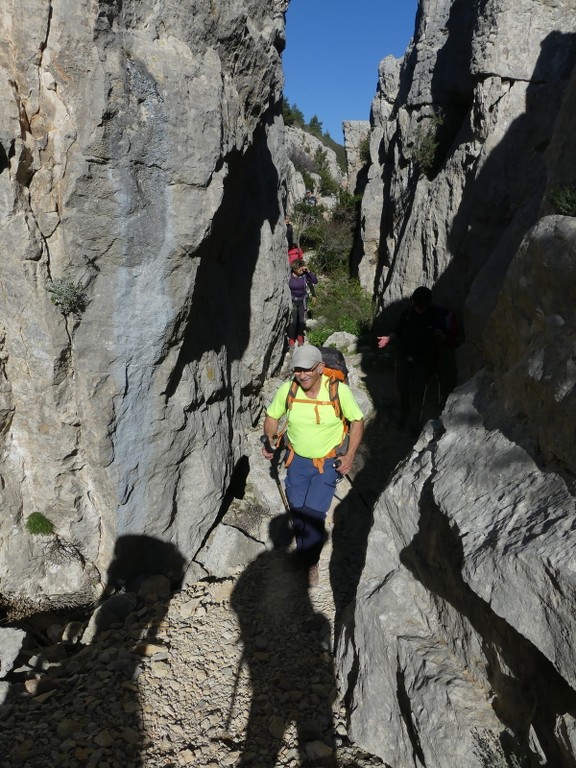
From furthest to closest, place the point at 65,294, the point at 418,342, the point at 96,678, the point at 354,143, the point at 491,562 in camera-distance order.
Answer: the point at 354,143, the point at 418,342, the point at 65,294, the point at 96,678, the point at 491,562

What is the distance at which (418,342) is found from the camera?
6656mm

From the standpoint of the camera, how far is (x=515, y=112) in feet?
25.8

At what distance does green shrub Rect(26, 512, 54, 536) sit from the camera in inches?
205

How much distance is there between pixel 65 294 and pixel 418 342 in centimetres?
441

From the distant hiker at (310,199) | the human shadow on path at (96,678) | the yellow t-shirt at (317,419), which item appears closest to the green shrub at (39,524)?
the human shadow on path at (96,678)

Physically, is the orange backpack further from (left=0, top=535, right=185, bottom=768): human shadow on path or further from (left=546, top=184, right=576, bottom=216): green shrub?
(left=546, top=184, right=576, bottom=216): green shrub

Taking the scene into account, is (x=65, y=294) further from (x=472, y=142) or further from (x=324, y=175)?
(x=324, y=175)

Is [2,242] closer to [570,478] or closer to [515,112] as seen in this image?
[570,478]

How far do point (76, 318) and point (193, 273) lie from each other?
3.88 feet

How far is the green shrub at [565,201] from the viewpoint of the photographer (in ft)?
12.8

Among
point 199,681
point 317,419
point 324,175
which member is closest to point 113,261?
point 317,419

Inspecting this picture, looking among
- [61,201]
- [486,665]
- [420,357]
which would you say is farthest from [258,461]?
[486,665]

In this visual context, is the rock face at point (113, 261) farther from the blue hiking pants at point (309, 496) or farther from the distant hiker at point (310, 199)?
the distant hiker at point (310, 199)

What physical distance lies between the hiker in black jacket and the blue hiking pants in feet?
7.75
